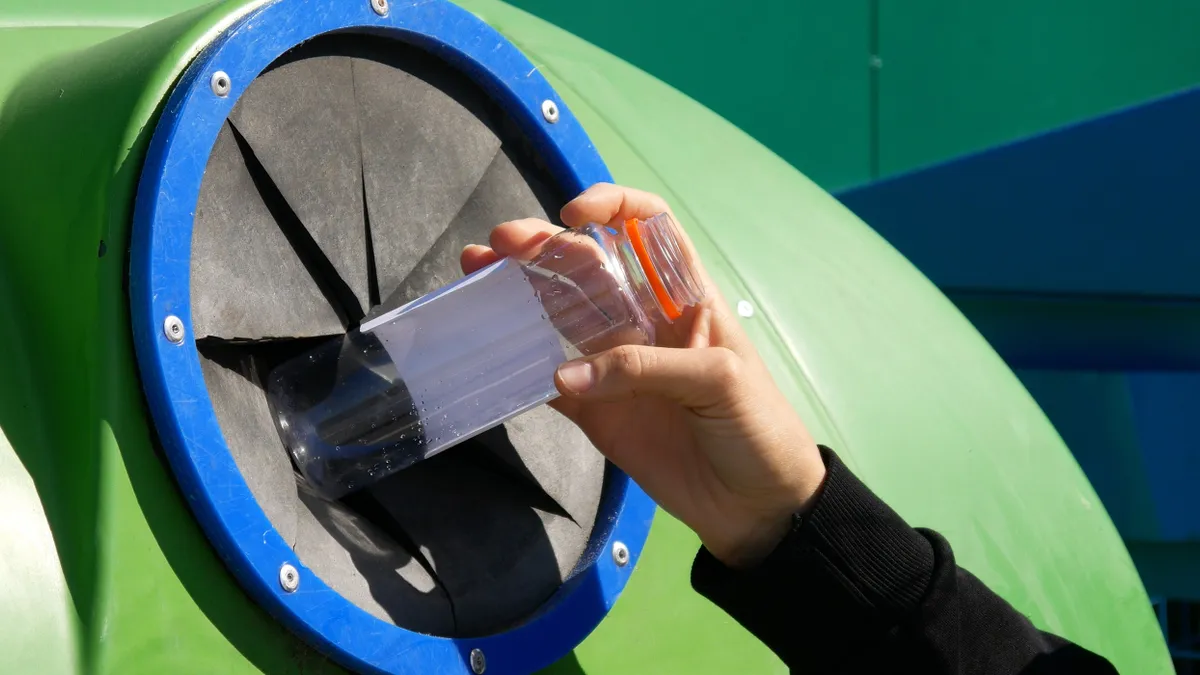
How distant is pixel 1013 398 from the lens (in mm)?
1439

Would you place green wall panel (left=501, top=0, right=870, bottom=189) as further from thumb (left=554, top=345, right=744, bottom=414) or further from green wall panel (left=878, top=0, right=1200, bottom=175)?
thumb (left=554, top=345, right=744, bottom=414)

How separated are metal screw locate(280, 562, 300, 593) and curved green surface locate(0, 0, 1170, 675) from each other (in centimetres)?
3

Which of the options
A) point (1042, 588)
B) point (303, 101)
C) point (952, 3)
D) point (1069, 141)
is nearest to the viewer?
point (303, 101)

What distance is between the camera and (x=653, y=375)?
0.80m

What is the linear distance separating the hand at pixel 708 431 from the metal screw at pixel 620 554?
0.16ft

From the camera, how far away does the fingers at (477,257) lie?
36.5 inches

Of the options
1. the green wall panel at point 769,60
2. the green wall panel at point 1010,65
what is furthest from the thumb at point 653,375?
the green wall panel at point 1010,65

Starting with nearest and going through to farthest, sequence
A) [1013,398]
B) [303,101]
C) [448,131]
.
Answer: [303,101]
[448,131]
[1013,398]

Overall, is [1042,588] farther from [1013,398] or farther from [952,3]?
[952,3]

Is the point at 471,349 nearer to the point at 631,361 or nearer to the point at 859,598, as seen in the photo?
the point at 631,361

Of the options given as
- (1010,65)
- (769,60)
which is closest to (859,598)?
(769,60)

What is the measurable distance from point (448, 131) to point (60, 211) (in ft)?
0.96

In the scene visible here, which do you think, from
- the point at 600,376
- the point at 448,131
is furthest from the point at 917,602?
the point at 448,131

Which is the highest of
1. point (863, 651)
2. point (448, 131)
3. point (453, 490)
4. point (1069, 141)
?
point (448, 131)
